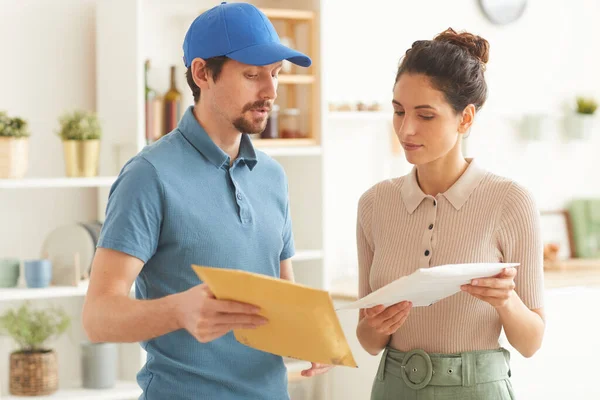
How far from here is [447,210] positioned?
81.7 inches

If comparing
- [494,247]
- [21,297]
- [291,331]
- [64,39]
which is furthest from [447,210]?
[64,39]

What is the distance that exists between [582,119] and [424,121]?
123 inches

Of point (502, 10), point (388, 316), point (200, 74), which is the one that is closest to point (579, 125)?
point (502, 10)

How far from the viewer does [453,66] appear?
207cm

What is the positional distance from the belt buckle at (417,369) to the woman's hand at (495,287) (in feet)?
0.78

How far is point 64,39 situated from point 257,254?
2194mm

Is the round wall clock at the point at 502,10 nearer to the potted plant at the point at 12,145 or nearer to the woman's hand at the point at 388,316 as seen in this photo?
the potted plant at the point at 12,145

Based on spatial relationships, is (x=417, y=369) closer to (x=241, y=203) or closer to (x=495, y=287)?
(x=495, y=287)

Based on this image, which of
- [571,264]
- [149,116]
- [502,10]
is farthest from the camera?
[502,10]

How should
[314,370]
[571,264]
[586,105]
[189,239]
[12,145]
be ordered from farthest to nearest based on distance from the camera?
1. [586,105]
2. [571,264]
3. [12,145]
4. [314,370]
5. [189,239]

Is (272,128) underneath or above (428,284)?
above

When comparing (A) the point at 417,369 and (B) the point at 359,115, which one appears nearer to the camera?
(A) the point at 417,369

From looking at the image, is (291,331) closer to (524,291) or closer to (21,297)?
(524,291)

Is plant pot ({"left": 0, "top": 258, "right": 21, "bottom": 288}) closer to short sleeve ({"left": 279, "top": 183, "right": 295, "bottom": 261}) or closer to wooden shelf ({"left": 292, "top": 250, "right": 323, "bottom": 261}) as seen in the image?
wooden shelf ({"left": 292, "top": 250, "right": 323, "bottom": 261})
